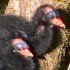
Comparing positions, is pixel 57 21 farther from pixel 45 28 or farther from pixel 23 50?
pixel 23 50

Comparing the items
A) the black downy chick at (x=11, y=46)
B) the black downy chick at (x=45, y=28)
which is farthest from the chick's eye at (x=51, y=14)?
the black downy chick at (x=11, y=46)

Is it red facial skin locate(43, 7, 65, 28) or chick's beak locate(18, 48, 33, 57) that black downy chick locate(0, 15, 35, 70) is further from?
red facial skin locate(43, 7, 65, 28)

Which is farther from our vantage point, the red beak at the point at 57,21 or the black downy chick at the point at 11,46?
the red beak at the point at 57,21

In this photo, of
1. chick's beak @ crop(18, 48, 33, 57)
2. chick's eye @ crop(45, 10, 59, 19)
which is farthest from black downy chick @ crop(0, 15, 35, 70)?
chick's eye @ crop(45, 10, 59, 19)

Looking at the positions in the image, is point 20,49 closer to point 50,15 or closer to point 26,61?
point 26,61

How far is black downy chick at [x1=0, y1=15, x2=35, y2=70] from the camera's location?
8.56 feet

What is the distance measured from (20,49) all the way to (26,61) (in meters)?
0.09

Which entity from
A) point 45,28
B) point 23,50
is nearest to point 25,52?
point 23,50

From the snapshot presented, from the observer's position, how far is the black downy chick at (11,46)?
2.61 metres

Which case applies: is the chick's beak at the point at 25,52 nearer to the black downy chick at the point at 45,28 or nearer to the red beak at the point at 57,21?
the black downy chick at the point at 45,28

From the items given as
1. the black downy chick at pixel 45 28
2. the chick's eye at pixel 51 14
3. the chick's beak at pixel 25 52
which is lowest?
the chick's beak at pixel 25 52

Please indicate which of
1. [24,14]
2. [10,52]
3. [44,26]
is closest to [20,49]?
[10,52]

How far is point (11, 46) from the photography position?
2646mm

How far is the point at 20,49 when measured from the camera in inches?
104
